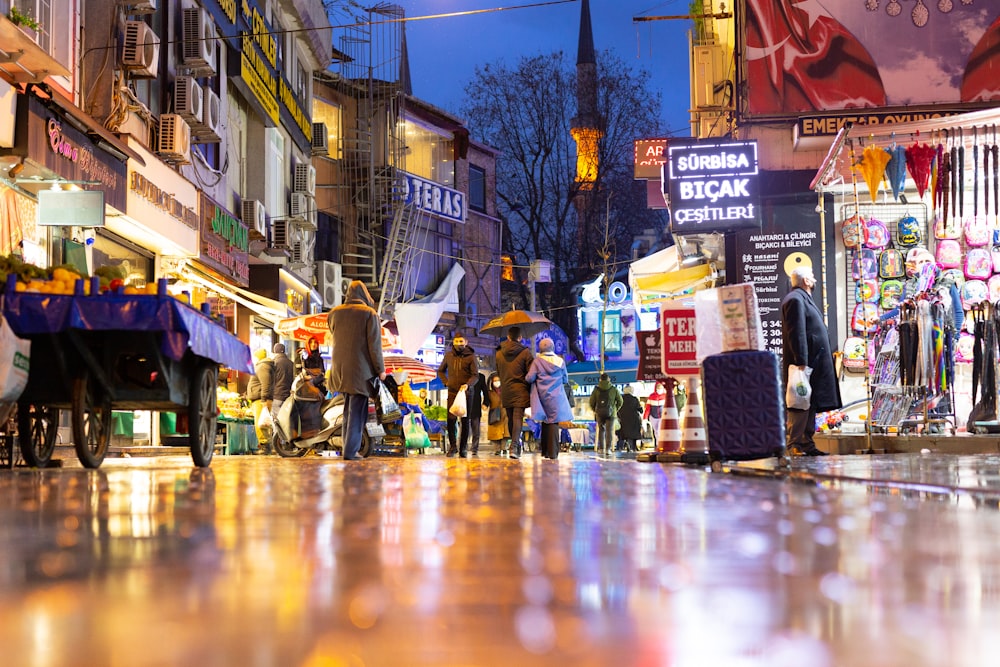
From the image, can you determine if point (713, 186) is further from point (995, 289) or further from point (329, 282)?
point (329, 282)

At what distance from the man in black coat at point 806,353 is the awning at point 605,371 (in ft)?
99.3

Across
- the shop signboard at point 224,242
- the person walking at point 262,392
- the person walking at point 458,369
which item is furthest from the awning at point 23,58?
the shop signboard at point 224,242

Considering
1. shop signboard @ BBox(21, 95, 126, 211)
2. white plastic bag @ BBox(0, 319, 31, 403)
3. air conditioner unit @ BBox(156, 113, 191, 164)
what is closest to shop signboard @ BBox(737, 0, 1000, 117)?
air conditioner unit @ BBox(156, 113, 191, 164)

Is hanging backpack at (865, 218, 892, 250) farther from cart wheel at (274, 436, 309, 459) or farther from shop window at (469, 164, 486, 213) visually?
shop window at (469, 164, 486, 213)

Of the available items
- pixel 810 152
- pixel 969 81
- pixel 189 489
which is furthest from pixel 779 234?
pixel 189 489

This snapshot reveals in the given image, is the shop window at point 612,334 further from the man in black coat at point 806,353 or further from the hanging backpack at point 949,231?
the man in black coat at point 806,353

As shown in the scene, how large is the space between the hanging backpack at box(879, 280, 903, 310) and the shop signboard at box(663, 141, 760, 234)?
141 inches

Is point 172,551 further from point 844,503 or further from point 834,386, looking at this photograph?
point 834,386

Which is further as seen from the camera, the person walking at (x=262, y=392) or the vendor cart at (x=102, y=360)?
the person walking at (x=262, y=392)

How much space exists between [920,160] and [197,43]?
475 inches

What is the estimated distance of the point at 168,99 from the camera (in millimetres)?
21031

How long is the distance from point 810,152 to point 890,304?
5.87 m

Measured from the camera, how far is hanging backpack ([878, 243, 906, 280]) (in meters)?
18.1

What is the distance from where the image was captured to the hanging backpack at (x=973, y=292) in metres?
16.2
